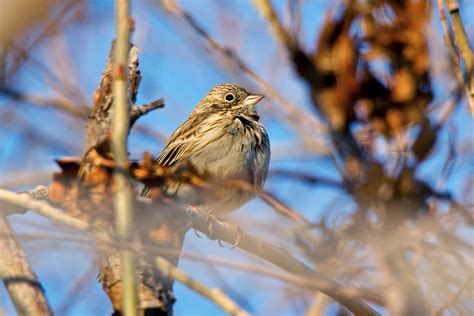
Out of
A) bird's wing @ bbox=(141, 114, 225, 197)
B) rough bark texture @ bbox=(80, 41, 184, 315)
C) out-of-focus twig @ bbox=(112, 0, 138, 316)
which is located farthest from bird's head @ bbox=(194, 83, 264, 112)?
out-of-focus twig @ bbox=(112, 0, 138, 316)

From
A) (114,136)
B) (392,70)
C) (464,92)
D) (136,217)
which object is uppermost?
(392,70)

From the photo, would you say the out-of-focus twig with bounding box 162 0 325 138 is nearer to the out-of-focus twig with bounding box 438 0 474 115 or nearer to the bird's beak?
the out-of-focus twig with bounding box 438 0 474 115

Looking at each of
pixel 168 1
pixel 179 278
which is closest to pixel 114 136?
pixel 179 278

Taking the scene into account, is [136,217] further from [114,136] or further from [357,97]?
[357,97]

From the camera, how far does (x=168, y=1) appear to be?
4.09 metres

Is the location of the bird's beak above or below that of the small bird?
above

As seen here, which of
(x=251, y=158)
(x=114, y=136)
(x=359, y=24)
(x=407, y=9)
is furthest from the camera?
(x=251, y=158)

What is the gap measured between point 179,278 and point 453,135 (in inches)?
59.5

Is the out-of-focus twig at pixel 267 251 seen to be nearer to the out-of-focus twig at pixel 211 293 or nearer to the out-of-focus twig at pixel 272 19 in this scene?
the out-of-focus twig at pixel 211 293

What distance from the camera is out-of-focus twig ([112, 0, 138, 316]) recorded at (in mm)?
2178

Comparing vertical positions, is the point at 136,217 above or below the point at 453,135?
below

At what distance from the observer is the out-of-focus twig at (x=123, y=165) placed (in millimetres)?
2178

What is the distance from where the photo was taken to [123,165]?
2.42 metres

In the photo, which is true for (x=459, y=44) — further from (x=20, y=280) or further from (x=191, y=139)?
(x=191, y=139)
